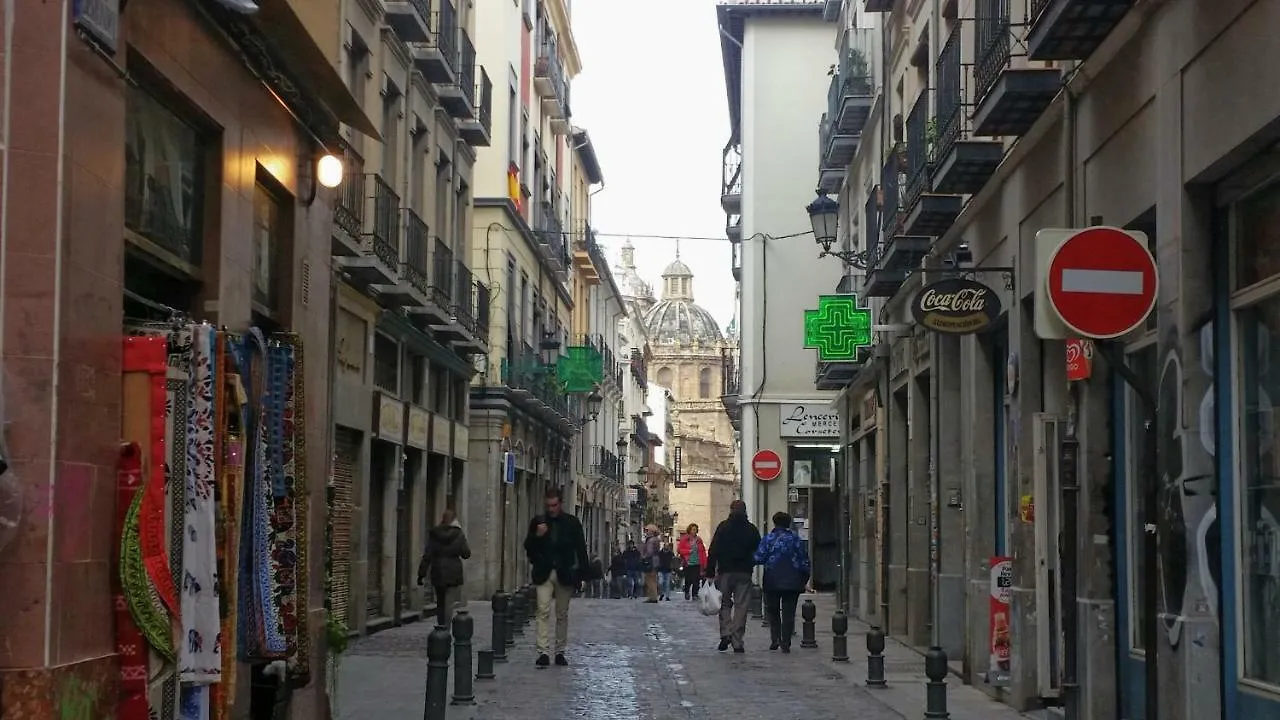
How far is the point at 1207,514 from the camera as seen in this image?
30.9 feet

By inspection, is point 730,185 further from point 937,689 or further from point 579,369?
point 937,689

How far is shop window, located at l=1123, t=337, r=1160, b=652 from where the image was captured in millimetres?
11781

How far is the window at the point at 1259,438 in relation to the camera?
8.96 metres

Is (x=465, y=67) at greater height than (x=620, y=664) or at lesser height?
greater

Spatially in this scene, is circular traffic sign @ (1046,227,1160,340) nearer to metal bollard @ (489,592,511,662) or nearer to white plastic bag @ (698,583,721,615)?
metal bollard @ (489,592,511,662)

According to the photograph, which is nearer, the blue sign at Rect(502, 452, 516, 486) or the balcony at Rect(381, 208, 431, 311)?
the balcony at Rect(381, 208, 431, 311)

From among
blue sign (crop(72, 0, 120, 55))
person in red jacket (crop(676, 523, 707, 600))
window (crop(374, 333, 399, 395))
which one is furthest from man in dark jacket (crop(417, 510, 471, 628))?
person in red jacket (crop(676, 523, 707, 600))

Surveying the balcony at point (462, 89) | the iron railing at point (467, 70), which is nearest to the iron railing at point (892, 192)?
the balcony at point (462, 89)

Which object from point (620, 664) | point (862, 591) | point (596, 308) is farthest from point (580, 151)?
point (620, 664)

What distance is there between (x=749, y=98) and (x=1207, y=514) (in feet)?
115

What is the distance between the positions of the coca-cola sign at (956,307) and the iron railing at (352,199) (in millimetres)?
9042

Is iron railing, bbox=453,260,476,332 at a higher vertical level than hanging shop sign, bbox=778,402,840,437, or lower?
higher

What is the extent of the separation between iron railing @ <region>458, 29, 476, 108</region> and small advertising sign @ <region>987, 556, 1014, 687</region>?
1685cm

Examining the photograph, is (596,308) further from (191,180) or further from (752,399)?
(191,180)
